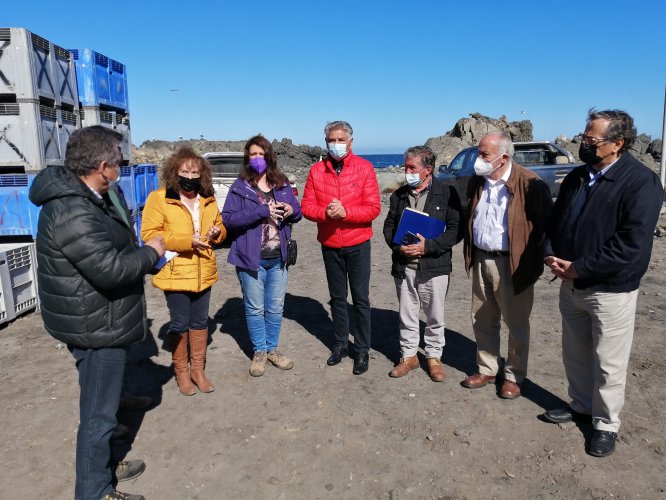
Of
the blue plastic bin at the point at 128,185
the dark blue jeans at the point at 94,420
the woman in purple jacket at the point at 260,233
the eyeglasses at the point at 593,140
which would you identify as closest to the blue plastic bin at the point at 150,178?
the blue plastic bin at the point at 128,185

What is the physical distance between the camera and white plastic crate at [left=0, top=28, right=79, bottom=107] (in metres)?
5.55

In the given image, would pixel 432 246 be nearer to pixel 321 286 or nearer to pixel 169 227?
pixel 169 227

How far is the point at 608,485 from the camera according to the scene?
9.71ft

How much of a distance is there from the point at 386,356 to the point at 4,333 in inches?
157

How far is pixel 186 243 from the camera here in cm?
391

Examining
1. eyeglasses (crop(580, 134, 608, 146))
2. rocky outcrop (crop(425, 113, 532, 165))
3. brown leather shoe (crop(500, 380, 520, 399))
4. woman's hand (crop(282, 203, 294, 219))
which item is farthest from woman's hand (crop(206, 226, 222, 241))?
rocky outcrop (crop(425, 113, 532, 165))

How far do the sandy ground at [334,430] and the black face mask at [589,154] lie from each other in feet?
5.95

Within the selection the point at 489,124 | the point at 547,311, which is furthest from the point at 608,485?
the point at 489,124

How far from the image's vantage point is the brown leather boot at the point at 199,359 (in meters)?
4.20

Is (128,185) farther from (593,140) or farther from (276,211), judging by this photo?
(593,140)

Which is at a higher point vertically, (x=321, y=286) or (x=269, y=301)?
(x=269, y=301)

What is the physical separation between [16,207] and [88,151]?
161 inches

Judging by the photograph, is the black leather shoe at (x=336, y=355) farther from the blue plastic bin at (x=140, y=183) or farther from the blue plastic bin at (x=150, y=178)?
the blue plastic bin at (x=150, y=178)

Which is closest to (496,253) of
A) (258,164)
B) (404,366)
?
(404,366)
